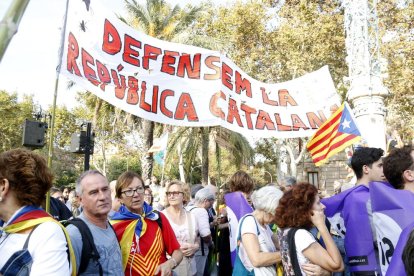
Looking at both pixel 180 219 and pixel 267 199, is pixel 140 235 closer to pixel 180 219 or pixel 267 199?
pixel 267 199

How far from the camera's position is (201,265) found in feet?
17.6

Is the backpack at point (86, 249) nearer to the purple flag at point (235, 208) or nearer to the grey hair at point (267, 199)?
the grey hair at point (267, 199)

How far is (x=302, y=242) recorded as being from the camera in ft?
9.65

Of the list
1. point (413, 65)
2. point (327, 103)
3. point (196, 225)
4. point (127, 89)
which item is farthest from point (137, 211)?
point (413, 65)

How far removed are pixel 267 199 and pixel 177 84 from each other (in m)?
2.32

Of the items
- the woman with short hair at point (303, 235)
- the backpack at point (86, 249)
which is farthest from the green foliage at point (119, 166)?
the backpack at point (86, 249)

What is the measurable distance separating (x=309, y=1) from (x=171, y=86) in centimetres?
1603

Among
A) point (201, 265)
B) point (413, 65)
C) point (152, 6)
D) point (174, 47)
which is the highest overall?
point (152, 6)

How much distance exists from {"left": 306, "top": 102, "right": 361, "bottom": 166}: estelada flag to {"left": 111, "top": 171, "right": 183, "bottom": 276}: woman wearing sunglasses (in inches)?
120

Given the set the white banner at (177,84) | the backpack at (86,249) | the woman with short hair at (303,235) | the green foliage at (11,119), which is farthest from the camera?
the green foliage at (11,119)

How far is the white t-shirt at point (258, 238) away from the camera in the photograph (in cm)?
349

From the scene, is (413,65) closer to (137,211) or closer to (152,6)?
(152,6)

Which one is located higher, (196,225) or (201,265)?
(196,225)

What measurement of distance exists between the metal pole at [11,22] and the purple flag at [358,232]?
9.63ft
